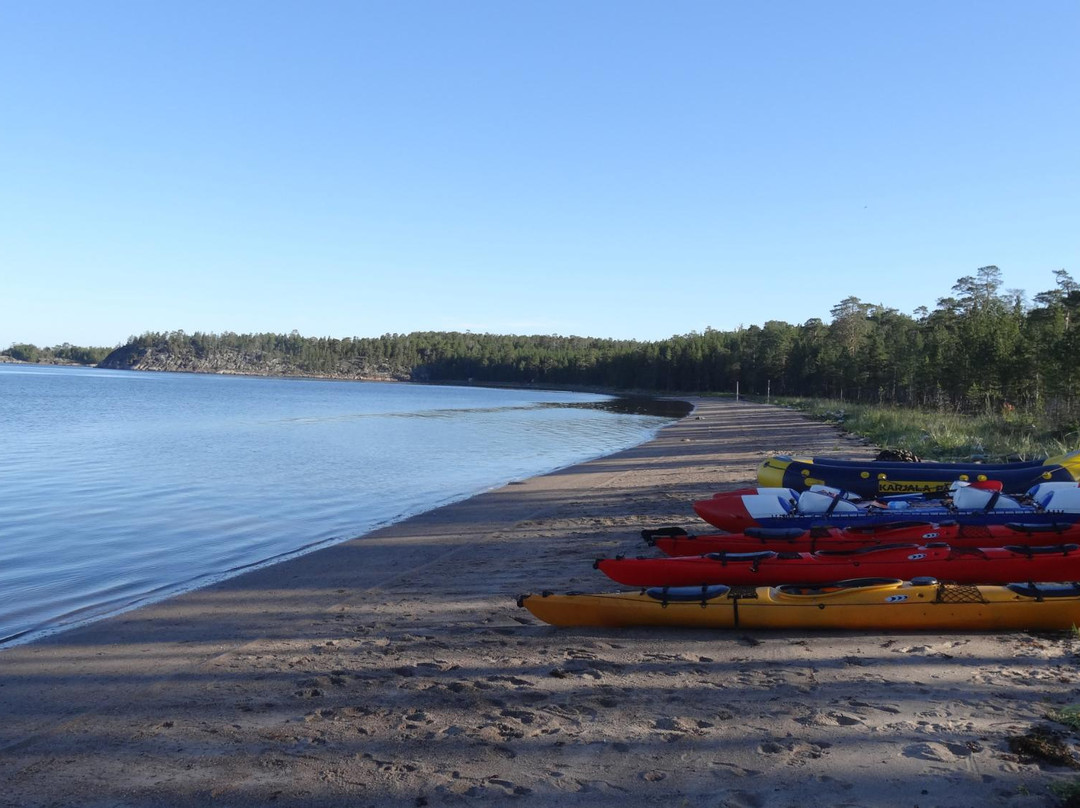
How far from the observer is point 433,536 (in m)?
11.2

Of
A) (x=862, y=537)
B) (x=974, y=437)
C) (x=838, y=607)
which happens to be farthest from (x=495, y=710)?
(x=974, y=437)

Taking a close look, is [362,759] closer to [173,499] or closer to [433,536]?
[433,536]

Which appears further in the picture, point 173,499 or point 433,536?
point 173,499

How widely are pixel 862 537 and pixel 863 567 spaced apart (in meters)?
1.52

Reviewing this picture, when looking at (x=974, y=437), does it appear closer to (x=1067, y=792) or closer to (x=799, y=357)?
(x=1067, y=792)

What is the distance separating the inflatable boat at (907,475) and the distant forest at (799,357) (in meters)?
15.5

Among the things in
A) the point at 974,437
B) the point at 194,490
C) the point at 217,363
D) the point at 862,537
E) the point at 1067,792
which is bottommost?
the point at 194,490

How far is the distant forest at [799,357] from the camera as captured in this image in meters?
34.3

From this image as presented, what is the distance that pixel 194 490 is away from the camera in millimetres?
16188

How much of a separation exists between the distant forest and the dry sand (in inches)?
964

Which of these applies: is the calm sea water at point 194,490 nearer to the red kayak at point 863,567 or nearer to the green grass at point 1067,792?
the red kayak at point 863,567

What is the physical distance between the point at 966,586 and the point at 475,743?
4.48 metres

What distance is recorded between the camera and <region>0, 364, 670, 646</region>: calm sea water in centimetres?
921

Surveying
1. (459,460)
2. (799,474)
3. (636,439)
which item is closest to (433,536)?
(799,474)
